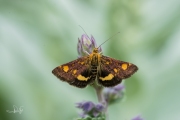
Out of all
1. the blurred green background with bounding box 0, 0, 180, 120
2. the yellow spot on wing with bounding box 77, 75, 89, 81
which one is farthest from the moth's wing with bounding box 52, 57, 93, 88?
the blurred green background with bounding box 0, 0, 180, 120

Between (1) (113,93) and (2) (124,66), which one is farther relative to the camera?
(1) (113,93)

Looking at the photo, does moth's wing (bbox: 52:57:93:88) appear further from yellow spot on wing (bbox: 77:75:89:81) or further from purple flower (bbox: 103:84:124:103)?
purple flower (bbox: 103:84:124:103)

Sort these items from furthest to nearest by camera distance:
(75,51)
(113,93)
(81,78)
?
(75,51), (113,93), (81,78)

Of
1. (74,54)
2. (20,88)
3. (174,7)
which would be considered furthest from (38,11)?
(174,7)

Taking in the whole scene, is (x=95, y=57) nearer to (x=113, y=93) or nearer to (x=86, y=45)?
(x=86, y=45)

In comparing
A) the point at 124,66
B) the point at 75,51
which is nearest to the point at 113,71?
the point at 124,66

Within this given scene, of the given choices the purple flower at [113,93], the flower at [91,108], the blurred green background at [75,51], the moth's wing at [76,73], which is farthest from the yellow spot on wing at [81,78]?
the blurred green background at [75,51]

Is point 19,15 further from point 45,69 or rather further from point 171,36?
point 171,36
